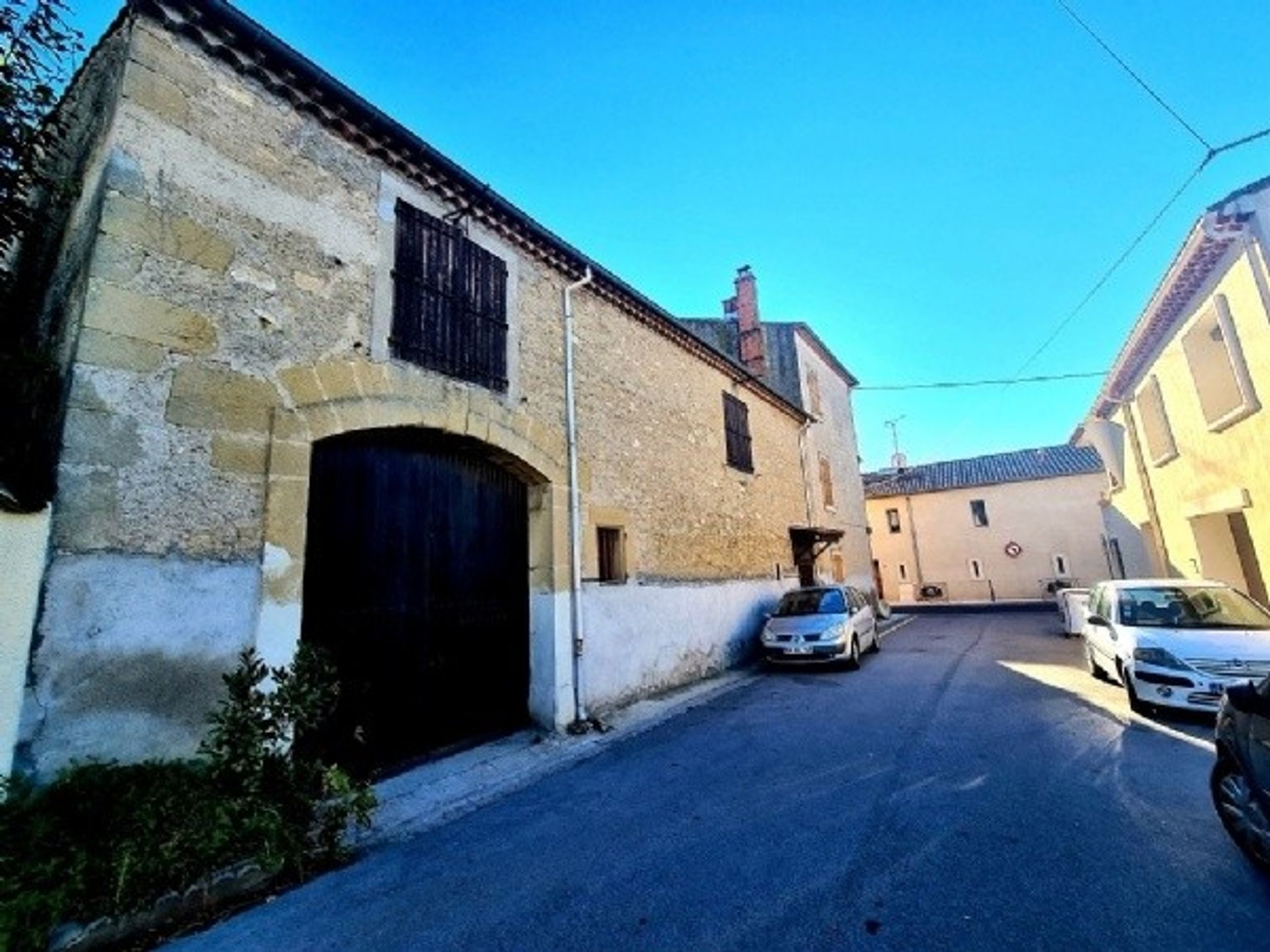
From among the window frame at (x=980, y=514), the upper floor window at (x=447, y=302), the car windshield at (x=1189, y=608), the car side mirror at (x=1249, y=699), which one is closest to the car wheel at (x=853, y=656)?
the car windshield at (x=1189, y=608)

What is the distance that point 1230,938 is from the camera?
2.36 metres

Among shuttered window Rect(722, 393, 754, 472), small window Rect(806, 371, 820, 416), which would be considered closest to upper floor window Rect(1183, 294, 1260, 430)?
shuttered window Rect(722, 393, 754, 472)

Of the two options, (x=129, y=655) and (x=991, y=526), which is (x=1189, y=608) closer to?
(x=129, y=655)

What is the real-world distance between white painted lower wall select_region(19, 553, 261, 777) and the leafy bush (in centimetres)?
15

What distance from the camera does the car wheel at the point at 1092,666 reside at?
7.75m

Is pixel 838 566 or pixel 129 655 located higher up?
pixel 838 566

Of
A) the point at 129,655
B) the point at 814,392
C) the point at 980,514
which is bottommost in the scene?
the point at 129,655

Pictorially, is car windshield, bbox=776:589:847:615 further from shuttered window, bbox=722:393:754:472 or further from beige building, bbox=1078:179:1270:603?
beige building, bbox=1078:179:1270:603

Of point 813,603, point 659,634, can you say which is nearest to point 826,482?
point 813,603

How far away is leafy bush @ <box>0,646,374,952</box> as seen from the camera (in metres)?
2.54

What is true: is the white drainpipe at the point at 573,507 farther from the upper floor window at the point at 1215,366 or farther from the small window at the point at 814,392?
the small window at the point at 814,392

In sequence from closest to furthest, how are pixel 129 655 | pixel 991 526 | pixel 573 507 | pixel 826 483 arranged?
pixel 129 655 < pixel 573 507 < pixel 826 483 < pixel 991 526

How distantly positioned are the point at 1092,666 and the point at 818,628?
12.7ft

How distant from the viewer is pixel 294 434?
4488 millimetres
